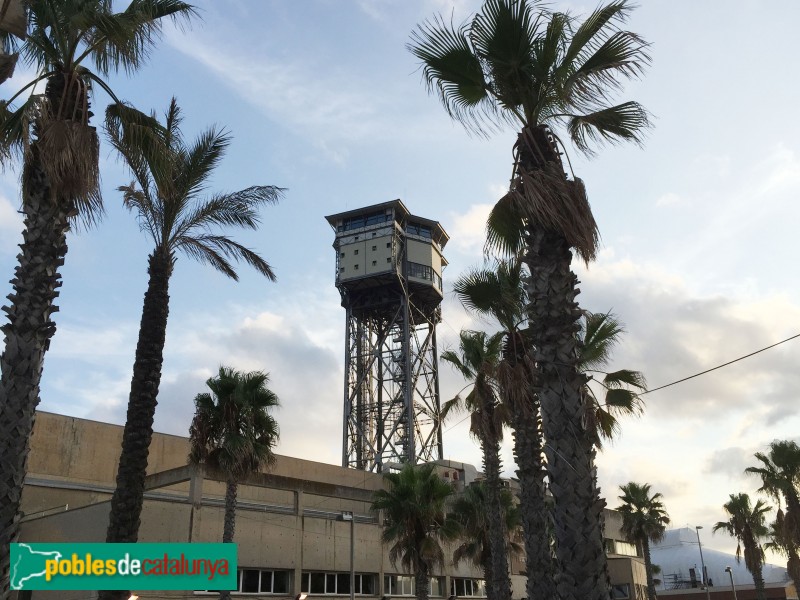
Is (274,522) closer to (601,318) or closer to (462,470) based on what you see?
(601,318)

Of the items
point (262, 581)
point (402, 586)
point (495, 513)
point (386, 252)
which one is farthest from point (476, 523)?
point (386, 252)

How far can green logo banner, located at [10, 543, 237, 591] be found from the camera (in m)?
12.4

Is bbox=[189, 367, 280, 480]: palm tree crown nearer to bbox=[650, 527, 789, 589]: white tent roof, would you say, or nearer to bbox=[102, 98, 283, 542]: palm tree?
bbox=[102, 98, 283, 542]: palm tree

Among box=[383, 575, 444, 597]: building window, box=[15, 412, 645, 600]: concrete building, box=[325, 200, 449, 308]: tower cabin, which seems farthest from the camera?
box=[325, 200, 449, 308]: tower cabin

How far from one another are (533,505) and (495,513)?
6.00 metres

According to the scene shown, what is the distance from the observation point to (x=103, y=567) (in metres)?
13.0

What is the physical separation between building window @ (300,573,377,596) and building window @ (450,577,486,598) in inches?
295

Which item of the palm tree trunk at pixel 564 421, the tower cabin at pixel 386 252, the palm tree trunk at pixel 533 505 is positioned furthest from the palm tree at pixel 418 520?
the tower cabin at pixel 386 252

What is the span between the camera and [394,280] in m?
73.9

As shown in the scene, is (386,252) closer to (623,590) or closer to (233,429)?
(623,590)

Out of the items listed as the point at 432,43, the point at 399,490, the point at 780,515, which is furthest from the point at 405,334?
the point at 432,43

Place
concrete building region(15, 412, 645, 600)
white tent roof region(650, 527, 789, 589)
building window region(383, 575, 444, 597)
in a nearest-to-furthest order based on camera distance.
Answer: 1. concrete building region(15, 412, 645, 600)
2. building window region(383, 575, 444, 597)
3. white tent roof region(650, 527, 789, 589)

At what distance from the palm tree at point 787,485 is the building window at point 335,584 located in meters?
22.4

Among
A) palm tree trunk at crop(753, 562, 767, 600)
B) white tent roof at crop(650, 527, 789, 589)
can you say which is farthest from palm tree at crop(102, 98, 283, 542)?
white tent roof at crop(650, 527, 789, 589)
